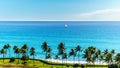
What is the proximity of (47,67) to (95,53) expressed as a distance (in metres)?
31.4

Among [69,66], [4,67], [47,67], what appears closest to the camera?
[4,67]

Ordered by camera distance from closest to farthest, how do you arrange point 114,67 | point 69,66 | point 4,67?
point 114,67 < point 4,67 < point 69,66

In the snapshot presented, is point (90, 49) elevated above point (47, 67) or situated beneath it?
elevated above

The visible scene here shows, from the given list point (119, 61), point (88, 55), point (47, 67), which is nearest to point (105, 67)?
point (88, 55)

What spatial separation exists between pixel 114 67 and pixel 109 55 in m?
27.7

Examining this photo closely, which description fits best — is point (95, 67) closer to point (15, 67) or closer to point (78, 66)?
point (78, 66)

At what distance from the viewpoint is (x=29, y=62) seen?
506 feet

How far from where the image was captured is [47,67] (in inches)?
5340

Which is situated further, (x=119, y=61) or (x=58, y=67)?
(x=58, y=67)

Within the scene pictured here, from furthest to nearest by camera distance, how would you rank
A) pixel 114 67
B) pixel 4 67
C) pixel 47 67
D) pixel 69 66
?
1. pixel 69 66
2. pixel 47 67
3. pixel 4 67
4. pixel 114 67

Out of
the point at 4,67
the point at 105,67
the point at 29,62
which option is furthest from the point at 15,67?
the point at 105,67

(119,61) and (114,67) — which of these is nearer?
(114,67)

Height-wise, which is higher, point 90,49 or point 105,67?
point 90,49

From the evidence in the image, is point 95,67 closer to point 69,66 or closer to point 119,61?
point 69,66
